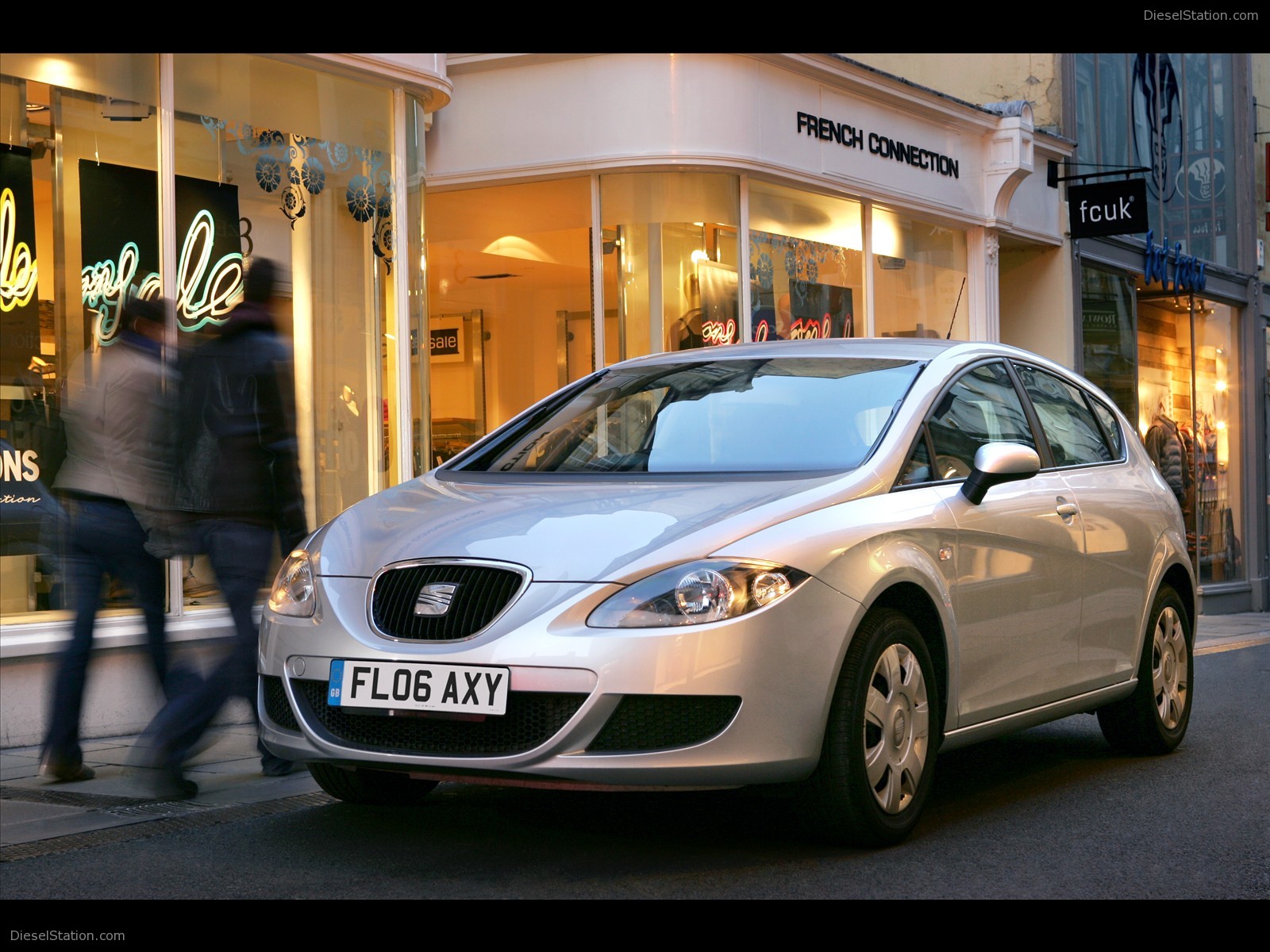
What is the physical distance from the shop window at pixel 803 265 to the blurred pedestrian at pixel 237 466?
23.8 feet

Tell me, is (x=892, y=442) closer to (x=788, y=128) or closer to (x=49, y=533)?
(x=49, y=533)

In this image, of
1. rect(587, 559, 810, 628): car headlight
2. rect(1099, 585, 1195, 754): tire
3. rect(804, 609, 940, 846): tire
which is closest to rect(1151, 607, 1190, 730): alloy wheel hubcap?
rect(1099, 585, 1195, 754): tire

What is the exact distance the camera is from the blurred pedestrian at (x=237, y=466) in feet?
20.0

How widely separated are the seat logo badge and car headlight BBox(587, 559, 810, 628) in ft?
1.38

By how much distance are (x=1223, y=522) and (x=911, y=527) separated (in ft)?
57.2

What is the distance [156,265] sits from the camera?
28.9ft

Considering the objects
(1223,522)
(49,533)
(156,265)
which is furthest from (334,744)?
(1223,522)

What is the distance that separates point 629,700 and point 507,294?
1014 cm

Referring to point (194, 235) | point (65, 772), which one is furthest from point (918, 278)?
point (65, 772)

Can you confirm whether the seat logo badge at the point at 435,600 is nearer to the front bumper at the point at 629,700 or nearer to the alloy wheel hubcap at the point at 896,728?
the front bumper at the point at 629,700

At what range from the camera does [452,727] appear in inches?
179

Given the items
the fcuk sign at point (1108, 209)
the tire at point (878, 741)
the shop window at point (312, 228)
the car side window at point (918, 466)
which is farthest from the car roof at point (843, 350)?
the fcuk sign at point (1108, 209)
